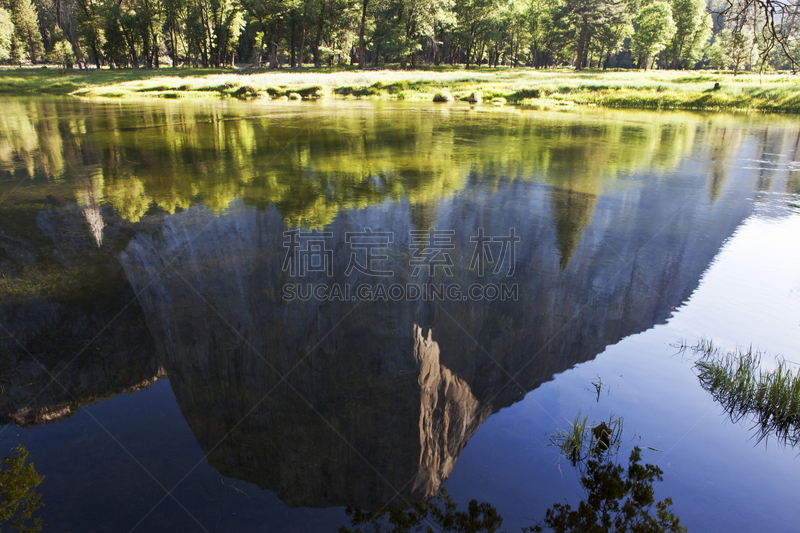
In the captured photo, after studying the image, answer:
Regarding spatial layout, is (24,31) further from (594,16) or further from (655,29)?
(655,29)

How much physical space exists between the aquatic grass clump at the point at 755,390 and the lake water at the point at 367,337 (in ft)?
0.41

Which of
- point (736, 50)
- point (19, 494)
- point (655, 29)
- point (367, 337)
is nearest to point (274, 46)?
point (655, 29)

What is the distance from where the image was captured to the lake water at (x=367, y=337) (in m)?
3.33

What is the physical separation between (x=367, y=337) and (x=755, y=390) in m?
3.49

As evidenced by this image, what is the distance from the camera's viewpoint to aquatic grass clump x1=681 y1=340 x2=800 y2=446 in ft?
12.7

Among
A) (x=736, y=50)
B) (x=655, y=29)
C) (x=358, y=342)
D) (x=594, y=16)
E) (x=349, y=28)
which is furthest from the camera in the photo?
(x=594, y=16)

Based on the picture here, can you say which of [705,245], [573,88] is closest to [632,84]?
[573,88]

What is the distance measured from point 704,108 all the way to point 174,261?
117 ft

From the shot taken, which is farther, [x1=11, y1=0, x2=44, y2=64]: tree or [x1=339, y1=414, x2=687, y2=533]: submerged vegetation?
[x1=11, y1=0, x2=44, y2=64]: tree

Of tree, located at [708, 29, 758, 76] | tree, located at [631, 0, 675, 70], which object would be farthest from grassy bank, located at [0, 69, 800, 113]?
tree, located at [631, 0, 675, 70]

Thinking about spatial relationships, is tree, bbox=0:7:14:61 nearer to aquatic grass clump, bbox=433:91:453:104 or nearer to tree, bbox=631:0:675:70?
aquatic grass clump, bbox=433:91:453:104

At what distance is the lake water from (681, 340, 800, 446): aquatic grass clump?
0.12 meters

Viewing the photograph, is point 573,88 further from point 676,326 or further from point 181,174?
point 676,326

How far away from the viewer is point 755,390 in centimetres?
417
